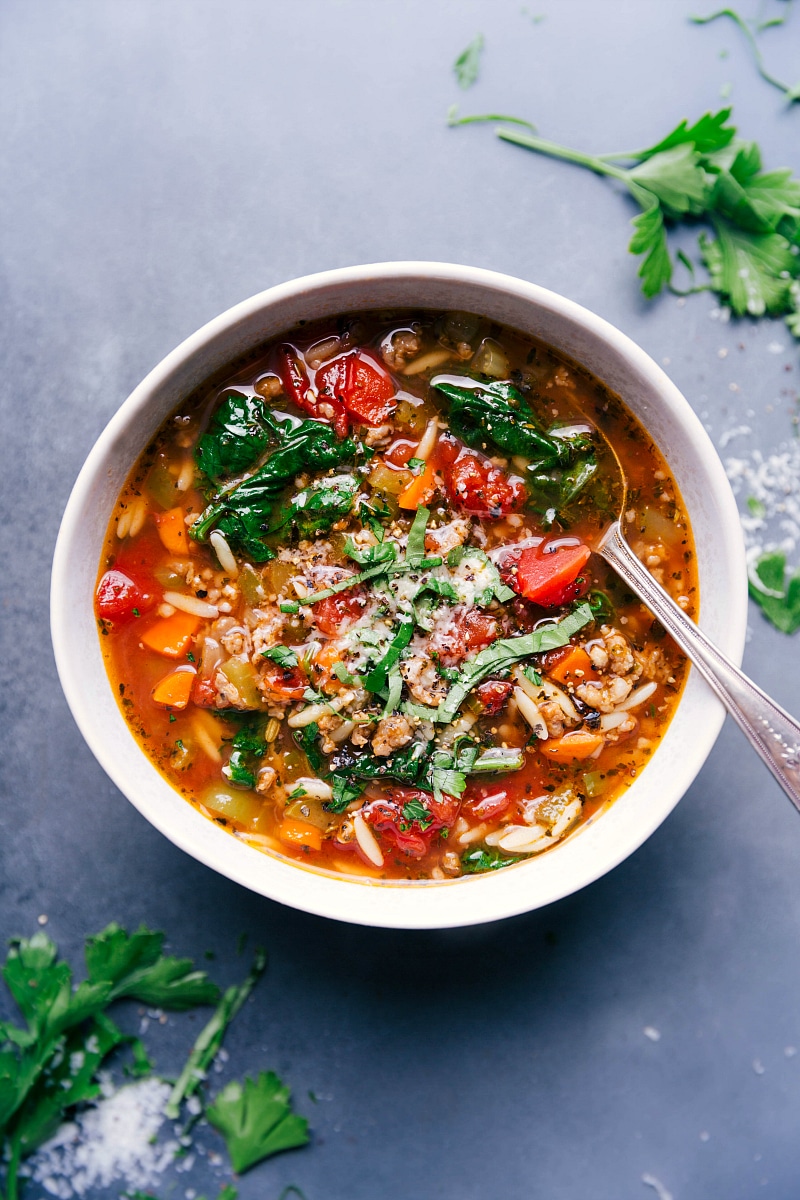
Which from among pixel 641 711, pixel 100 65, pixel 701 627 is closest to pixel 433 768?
pixel 641 711

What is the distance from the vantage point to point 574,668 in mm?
3412

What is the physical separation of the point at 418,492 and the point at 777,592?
5.44 ft

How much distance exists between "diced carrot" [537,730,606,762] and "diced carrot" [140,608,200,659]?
149 cm

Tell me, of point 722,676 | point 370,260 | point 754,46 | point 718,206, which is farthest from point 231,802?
point 754,46

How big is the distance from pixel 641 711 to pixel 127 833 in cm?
228

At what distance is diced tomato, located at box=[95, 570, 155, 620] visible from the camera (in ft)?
11.0

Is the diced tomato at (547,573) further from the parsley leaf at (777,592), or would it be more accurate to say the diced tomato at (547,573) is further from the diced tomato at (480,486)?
the parsley leaf at (777,592)

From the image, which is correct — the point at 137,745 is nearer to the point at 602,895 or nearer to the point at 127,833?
the point at 127,833

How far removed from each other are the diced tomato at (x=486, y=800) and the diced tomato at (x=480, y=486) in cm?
112

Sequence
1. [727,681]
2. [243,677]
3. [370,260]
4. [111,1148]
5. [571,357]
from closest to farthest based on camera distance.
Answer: [727,681]
[571,357]
[243,677]
[370,260]
[111,1148]

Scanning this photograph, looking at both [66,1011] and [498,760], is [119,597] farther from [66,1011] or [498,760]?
[66,1011]

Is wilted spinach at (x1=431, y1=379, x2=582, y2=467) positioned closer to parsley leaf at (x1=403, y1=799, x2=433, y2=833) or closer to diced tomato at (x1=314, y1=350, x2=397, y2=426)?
diced tomato at (x1=314, y1=350, x2=397, y2=426)

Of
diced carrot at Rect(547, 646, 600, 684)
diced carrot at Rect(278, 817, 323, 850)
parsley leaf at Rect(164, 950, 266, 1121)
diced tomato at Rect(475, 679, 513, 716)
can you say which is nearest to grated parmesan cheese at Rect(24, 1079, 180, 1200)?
parsley leaf at Rect(164, 950, 266, 1121)

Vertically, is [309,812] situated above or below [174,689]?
below
